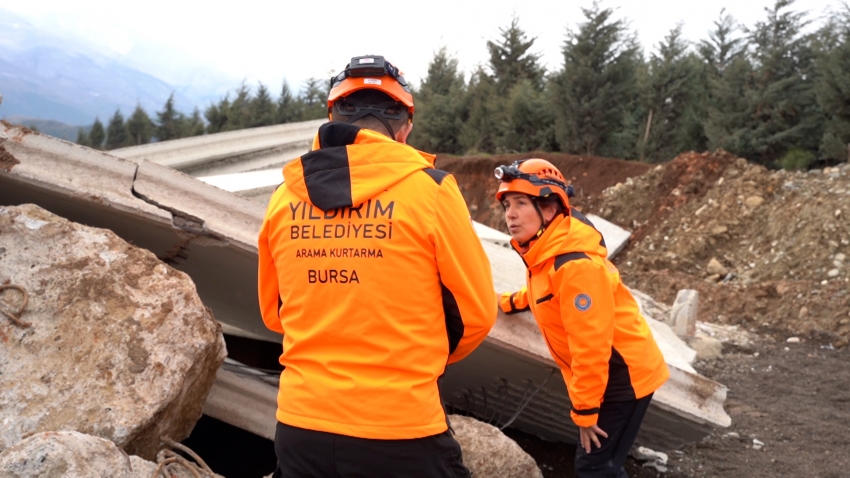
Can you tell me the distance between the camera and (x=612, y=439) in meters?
3.02

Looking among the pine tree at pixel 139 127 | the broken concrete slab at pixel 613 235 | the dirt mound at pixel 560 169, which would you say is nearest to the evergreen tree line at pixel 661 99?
the dirt mound at pixel 560 169

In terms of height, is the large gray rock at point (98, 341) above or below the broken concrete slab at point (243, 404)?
above

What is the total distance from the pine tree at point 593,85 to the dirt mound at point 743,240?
4.11 m

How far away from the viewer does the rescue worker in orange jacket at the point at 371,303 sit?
184 cm

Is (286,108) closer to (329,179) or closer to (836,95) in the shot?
(836,95)

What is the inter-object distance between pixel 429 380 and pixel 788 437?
4.27 metres

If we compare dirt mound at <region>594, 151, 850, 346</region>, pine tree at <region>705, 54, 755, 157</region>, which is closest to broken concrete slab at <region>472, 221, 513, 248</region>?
dirt mound at <region>594, 151, 850, 346</region>

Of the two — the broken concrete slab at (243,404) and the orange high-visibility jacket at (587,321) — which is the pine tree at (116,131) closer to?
the broken concrete slab at (243,404)

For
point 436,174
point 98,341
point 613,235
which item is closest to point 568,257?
point 436,174

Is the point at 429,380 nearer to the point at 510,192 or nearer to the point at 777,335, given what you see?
the point at 510,192

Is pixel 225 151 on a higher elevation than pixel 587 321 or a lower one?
higher

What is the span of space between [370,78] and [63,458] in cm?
132

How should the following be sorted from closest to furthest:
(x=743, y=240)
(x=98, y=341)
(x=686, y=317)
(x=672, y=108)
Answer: (x=98, y=341), (x=686, y=317), (x=743, y=240), (x=672, y=108)

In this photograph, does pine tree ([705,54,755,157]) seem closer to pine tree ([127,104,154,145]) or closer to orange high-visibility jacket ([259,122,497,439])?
orange high-visibility jacket ([259,122,497,439])
